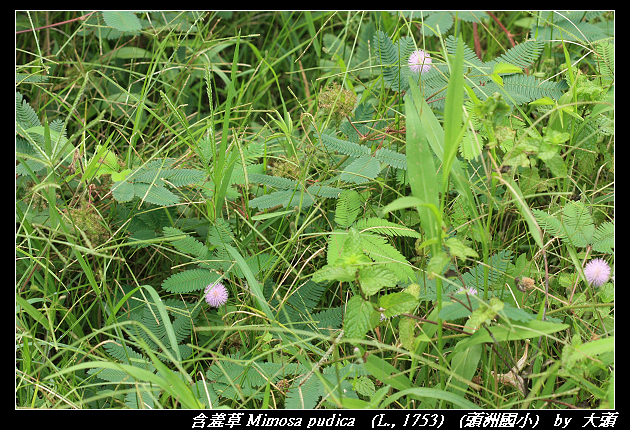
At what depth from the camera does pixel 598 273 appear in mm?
1354

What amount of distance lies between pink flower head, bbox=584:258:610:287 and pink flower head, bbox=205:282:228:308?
3.55ft

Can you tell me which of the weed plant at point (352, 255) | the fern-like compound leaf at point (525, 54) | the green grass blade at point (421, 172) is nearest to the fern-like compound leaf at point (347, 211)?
the weed plant at point (352, 255)

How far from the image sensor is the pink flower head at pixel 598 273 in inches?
53.1

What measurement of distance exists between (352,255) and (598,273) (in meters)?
0.71

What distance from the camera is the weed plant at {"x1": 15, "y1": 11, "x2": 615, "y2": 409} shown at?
4.20ft

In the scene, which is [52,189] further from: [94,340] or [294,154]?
[294,154]

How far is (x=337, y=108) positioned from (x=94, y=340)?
121 cm

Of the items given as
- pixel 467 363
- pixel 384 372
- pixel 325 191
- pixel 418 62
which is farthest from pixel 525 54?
pixel 384 372

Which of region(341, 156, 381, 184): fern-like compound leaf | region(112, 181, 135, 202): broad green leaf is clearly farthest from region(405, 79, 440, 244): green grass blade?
region(112, 181, 135, 202): broad green leaf

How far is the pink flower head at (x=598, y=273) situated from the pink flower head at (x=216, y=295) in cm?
108

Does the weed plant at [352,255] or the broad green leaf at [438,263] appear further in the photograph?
the weed plant at [352,255]

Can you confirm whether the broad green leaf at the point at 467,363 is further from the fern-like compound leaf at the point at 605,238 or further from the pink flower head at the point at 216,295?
the pink flower head at the point at 216,295

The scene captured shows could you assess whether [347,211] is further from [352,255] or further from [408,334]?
[408,334]

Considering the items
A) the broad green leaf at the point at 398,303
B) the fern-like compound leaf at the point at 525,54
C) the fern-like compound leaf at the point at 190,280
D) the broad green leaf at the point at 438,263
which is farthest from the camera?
the fern-like compound leaf at the point at 525,54
